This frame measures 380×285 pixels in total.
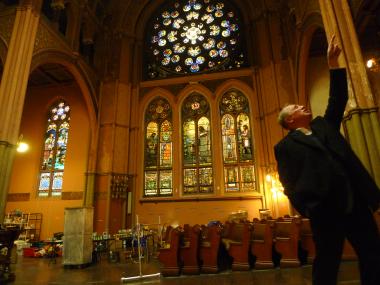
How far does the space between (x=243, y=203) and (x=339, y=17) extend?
7.99 metres

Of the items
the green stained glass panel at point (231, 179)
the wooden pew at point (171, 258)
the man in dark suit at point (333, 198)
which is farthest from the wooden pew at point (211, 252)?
the green stained glass panel at point (231, 179)

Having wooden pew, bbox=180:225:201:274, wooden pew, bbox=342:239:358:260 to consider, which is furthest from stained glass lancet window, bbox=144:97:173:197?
wooden pew, bbox=342:239:358:260

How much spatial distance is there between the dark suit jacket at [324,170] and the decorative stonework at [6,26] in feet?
33.6

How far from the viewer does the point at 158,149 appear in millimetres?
13844

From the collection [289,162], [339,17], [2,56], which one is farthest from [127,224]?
[289,162]

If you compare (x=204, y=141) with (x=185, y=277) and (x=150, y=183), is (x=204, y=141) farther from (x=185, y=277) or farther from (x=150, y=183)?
(x=185, y=277)

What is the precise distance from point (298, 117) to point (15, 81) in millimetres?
8813

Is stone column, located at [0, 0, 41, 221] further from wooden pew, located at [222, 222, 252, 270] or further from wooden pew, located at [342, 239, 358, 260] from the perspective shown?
wooden pew, located at [342, 239, 358, 260]

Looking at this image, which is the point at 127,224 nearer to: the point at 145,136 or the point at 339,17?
the point at 145,136

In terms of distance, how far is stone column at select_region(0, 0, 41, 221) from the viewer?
7395mm

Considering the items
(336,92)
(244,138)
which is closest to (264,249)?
(336,92)

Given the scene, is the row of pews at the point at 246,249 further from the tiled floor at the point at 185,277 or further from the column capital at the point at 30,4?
the column capital at the point at 30,4

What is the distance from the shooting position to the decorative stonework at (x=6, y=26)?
905 centimetres

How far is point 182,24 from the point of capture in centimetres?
1596
